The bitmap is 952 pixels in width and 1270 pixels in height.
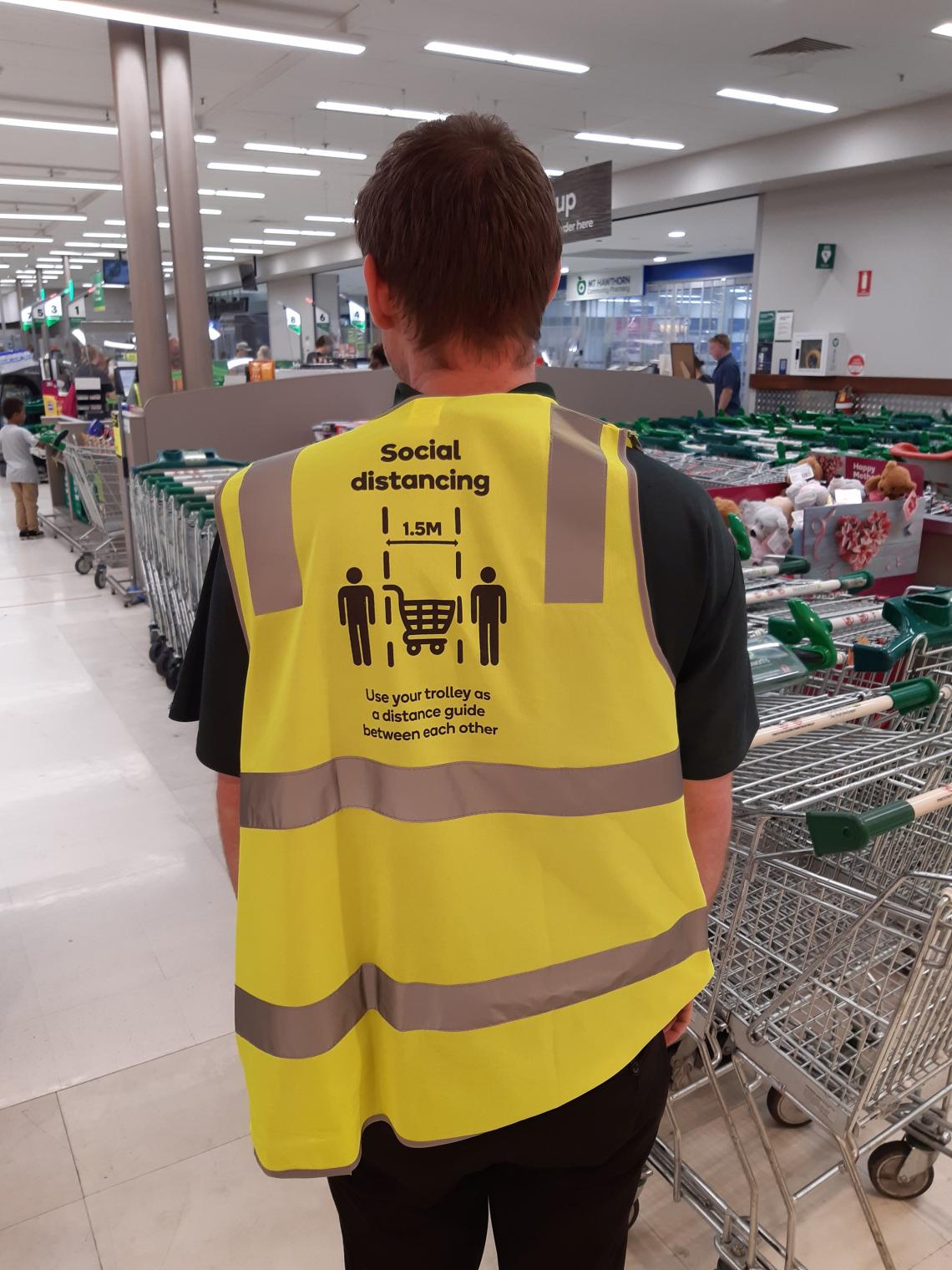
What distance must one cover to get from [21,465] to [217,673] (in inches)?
387

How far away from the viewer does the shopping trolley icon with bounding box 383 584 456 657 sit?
949mm

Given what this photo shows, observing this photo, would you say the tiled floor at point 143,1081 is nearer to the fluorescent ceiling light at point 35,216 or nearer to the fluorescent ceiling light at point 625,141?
the fluorescent ceiling light at point 625,141

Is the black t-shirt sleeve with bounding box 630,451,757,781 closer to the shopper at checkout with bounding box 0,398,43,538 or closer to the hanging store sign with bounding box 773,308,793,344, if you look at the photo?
the shopper at checkout with bounding box 0,398,43,538

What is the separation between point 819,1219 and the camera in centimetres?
208

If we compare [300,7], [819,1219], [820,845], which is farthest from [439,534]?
[300,7]

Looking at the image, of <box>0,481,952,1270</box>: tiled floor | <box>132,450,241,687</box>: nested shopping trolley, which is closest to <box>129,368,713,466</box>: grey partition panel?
<box>132,450,241,687</box>: nested shopping trolley

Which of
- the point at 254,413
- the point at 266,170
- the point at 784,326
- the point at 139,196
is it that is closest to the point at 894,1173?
the point at 254,413

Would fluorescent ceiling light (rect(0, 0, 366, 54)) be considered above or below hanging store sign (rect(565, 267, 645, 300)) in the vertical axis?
above

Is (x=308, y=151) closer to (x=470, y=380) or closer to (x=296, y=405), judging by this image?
(x=296, y=405)

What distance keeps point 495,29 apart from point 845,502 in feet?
21.7

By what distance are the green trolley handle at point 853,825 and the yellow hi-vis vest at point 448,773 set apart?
0.42 metres

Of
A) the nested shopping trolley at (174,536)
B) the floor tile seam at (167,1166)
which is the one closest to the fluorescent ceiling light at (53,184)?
the nested shopping trolley at (174,536)

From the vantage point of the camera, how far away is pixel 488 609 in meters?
0.95

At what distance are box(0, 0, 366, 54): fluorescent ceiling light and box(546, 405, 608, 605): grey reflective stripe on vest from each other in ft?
24.9
